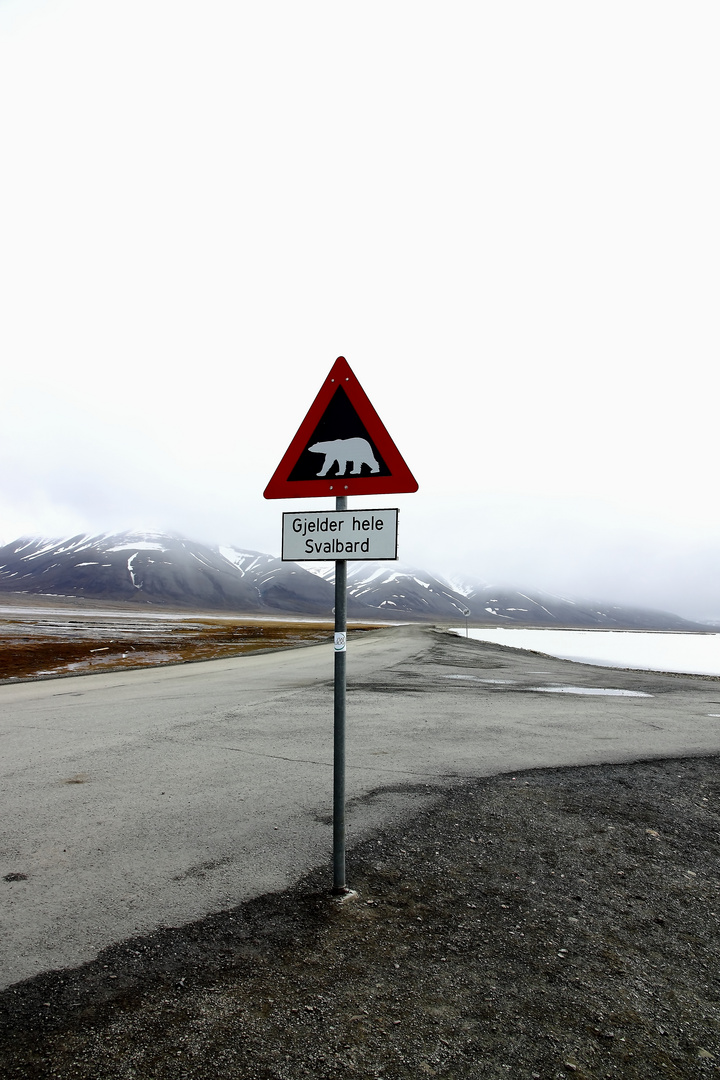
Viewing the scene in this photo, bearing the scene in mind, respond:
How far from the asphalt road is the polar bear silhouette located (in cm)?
275

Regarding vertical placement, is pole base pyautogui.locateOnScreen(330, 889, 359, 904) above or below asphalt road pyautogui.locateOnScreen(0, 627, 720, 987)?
above

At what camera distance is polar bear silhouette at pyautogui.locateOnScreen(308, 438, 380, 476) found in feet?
12.3

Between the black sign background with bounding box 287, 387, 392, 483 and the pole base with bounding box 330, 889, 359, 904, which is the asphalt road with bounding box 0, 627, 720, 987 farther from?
the black sign background with bounding box 287, 387, 392, 483

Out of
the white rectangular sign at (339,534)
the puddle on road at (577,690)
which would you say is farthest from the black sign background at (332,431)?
the puddle on road at (577,690)

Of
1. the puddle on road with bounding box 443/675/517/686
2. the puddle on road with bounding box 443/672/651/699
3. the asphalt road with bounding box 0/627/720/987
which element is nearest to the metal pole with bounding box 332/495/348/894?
the asphalt road with bounding box 0/627/720/987

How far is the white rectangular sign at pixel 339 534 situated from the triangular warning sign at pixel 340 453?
172 mm

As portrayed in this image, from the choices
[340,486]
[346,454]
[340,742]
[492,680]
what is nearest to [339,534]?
[340,486]

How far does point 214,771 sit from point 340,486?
424cm

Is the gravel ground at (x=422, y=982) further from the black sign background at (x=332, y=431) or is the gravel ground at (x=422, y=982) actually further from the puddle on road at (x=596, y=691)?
the puddle on road at (x=596, y=691)

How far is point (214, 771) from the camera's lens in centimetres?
643

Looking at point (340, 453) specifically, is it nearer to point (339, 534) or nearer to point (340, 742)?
point (339, 534)

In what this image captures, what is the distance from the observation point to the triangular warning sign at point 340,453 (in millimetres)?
3697

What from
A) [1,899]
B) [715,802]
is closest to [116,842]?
[1,899]

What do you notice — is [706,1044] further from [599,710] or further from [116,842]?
[599,710]
